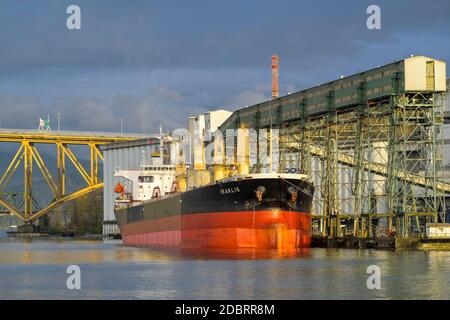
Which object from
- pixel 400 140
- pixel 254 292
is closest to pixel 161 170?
pixel 400 140

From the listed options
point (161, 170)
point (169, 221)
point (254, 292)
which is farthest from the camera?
point (161, 170)

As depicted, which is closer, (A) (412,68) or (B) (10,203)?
(A) (412,68)

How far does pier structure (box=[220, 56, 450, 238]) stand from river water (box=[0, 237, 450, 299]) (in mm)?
8128

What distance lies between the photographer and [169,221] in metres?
75.1

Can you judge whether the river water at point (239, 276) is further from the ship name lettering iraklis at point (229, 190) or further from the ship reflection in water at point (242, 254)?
the ship name lettering iraklis at point (229, 190)

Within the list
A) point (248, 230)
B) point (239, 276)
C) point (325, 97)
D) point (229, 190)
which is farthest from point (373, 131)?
point (239, 276)

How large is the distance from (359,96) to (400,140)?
4.98m

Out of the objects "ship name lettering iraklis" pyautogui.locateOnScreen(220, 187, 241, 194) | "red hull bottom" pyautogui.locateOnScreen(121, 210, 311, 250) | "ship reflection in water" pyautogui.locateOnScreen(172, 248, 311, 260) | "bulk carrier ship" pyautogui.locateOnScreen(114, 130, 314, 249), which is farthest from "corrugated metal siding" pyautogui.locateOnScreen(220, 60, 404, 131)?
"ship reflection in water" pyautogui.locateOnScreen(172, 248, 311, 260)

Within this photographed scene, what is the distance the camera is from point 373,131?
230ft

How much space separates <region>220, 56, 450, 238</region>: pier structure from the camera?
60.8m

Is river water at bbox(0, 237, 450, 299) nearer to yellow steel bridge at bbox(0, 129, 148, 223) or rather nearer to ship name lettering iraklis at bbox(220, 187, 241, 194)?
ship name lettering iraklis at bbox(220, 187, 241, 194)
